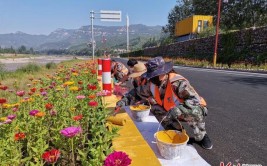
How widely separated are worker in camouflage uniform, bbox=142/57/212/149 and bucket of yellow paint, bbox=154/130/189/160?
0.17 metres

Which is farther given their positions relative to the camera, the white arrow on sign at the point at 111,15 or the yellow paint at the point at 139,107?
the white arrow on sign at the point at 111,15

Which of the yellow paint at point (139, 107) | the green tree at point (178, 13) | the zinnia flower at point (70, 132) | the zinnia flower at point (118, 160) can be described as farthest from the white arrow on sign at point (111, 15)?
the green tree at point (178, 13)

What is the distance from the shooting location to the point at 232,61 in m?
22.5

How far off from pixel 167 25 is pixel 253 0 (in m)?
29.1

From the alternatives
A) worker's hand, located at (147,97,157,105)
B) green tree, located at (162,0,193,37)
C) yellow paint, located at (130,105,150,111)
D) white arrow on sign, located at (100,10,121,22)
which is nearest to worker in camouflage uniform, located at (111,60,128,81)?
worker's hand, located at (147,97,157,105)

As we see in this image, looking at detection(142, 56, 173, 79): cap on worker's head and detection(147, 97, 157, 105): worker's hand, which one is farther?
detection(147, 97, 157, 105): worker's hand

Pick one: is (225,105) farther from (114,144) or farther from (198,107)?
(114,144)

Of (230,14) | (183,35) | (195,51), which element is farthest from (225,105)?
(230,14)

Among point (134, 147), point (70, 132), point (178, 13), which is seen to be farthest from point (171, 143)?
point (178, 13)

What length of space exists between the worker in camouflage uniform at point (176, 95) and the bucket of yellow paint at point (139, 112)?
0.36m

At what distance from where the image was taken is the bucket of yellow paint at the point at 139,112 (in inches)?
146

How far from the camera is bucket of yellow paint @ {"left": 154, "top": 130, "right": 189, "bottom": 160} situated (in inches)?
98.5

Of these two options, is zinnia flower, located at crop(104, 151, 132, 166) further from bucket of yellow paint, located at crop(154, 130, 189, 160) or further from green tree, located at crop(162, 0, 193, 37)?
green tree, located at crop(162, 0, 193, 37)

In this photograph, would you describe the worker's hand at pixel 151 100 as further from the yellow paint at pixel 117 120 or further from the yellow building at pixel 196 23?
the yellow building at pixel 196 23
